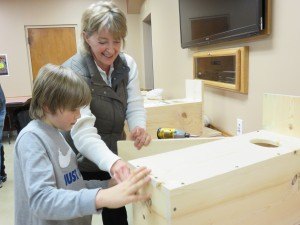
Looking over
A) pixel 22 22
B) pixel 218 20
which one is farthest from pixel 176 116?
pixel 22 22

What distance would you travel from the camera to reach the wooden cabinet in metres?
1.67

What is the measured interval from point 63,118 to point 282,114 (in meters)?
0.77

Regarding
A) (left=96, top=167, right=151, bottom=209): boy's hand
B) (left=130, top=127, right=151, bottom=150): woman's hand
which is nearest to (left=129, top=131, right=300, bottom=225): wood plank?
(left=96, top=167, right=151, bottom=209): boy's hand

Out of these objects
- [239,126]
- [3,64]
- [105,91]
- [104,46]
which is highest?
[3,64]

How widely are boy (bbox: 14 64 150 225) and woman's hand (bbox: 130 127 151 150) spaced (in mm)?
270

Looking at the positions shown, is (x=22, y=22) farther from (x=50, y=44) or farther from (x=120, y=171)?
(x=120, y=171)

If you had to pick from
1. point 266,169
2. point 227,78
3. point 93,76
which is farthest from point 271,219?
point 227,78

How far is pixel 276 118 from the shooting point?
1.09m

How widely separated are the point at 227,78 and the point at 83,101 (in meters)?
1.23

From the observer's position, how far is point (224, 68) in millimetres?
1926

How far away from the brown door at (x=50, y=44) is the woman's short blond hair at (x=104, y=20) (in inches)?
181

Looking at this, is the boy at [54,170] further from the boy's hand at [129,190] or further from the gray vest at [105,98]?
the gray vest at [105,98]

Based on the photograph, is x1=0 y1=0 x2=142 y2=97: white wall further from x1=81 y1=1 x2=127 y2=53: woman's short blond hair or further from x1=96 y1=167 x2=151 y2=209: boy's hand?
x1=96 y1=167 x2=151 y2=209: boy's hand

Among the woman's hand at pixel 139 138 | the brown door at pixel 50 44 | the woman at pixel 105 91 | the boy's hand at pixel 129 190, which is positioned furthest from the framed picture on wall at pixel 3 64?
the boy's hand at pixel 129 190
